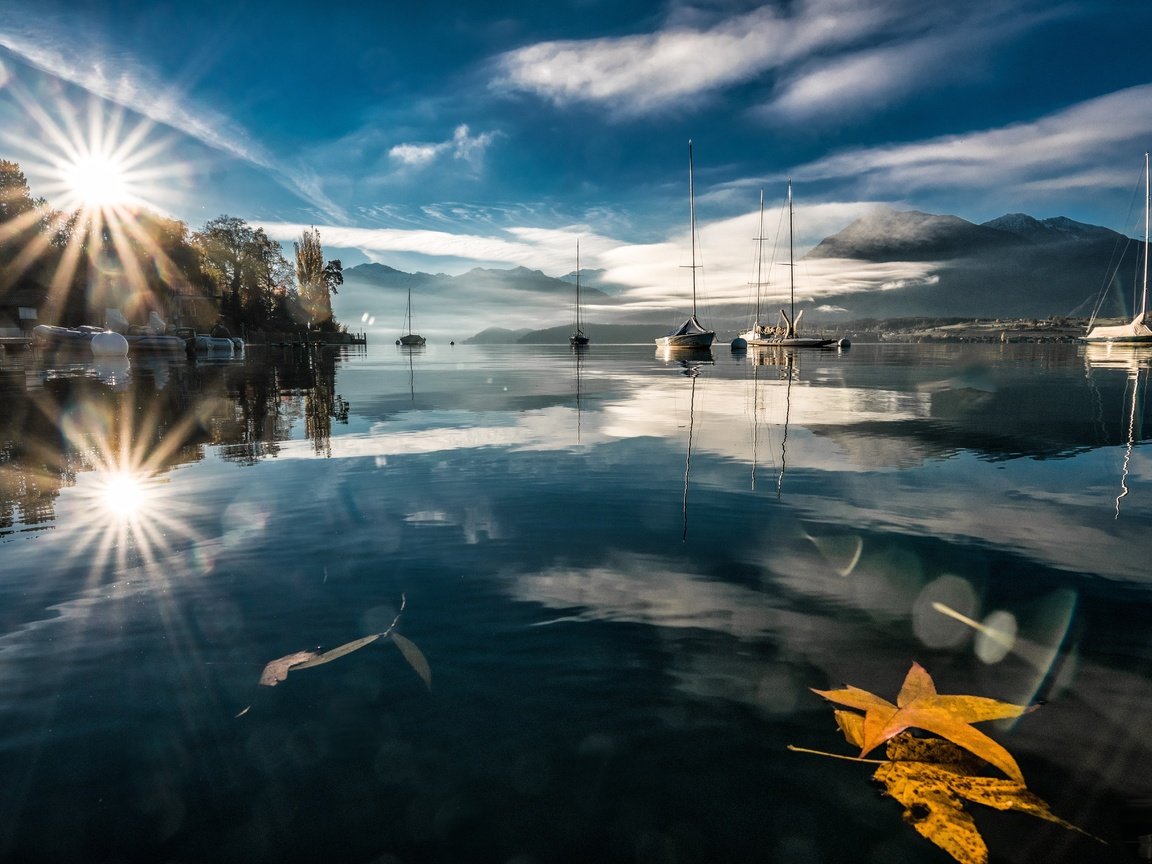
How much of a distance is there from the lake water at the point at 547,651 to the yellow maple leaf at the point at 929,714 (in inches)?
3.7

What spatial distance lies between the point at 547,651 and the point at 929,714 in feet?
7.57

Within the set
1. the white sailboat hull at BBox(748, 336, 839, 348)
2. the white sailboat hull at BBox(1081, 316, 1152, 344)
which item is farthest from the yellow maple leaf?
the white sailboat hull at BBox(1081, 316, 1152, 344)

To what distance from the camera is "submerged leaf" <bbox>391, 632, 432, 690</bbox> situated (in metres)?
3.72

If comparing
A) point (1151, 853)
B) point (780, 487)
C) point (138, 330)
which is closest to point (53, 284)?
point (138, 330)

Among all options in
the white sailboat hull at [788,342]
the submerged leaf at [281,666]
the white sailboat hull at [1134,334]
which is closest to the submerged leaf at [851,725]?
the submerged leaf at [281,666]

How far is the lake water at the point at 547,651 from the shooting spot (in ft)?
8.45

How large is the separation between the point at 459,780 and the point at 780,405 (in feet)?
64.3

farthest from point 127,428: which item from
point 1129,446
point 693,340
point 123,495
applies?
point 693,340

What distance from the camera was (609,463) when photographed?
10.8 meters

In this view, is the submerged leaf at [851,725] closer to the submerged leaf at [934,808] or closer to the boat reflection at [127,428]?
the submerged leaf at [934,808]

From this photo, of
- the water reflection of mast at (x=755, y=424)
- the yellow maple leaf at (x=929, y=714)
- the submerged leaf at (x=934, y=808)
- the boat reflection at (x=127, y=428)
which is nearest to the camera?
the submerged leaf at (x=934, y=808)

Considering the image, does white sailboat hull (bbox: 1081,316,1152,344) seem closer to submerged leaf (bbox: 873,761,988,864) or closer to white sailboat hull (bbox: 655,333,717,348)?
white sailboat hull (bbox: 655,333,717,348)

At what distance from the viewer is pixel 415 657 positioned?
12.9ft

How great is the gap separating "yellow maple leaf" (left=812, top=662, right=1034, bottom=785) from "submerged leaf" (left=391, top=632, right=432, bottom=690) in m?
2.38
